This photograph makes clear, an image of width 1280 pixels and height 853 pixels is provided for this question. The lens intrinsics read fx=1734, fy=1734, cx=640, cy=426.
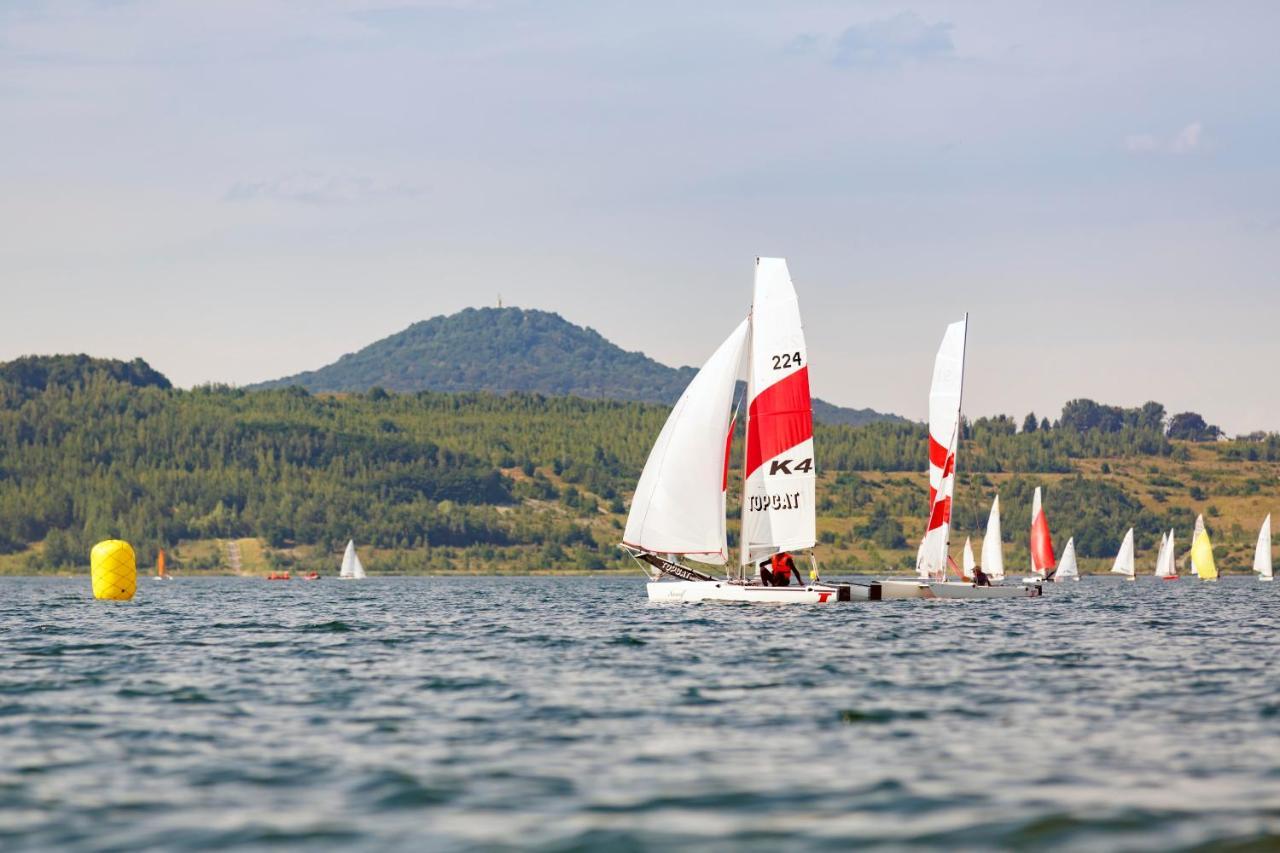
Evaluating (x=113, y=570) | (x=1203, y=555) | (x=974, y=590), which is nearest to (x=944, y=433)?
(x=974, y=590)

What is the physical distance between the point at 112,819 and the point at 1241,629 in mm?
49039

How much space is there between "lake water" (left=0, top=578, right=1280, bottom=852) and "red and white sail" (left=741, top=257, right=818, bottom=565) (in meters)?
21.2

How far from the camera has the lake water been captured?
19938 mm

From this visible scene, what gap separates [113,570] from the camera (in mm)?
93938

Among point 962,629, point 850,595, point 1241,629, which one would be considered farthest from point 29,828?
point 850,595

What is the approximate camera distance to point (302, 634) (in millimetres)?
56531

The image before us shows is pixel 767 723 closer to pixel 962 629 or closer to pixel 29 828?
pixel 29 828

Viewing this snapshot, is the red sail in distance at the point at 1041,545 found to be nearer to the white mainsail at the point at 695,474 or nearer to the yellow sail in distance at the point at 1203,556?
the yellow sail in distance at the point at 1203,556

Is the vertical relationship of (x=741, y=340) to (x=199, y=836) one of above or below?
above

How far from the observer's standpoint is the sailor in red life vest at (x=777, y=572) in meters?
70.7

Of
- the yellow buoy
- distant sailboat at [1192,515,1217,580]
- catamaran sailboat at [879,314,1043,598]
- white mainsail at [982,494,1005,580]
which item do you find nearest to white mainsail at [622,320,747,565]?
catamaran sailboat at [879,314,1043,598]

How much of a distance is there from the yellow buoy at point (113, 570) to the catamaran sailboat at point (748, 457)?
35.4 metres

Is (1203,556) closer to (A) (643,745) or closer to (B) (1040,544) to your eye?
(B) (1040,544)

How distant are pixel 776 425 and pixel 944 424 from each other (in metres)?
25.2
